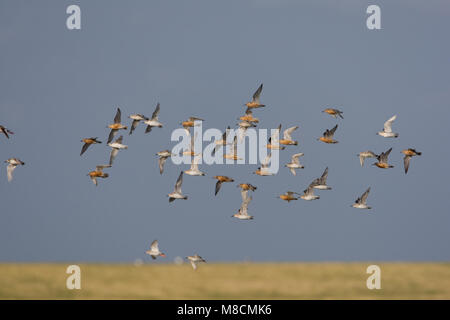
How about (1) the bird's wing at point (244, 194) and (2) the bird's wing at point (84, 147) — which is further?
→ (1) the bird's wing at point (244, 194)

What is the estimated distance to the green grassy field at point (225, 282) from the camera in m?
76.7

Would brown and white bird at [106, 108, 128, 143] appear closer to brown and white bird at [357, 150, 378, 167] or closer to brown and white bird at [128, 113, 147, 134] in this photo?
brown and white bird at [128, 113, 147, 134]

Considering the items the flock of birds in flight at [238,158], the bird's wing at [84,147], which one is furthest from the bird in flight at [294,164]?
the bird's wing at [84,147]

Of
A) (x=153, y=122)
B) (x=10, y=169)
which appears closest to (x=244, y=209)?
(x=153, y=122)

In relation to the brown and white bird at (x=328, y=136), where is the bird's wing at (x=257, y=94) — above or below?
above

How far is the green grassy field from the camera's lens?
252 ft

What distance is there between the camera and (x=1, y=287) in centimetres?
7594

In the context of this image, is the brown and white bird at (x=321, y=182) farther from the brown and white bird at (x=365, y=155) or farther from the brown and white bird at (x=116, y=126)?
the brown and white bird at (x=116, y=126)

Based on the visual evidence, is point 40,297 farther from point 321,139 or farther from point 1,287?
point 321,139

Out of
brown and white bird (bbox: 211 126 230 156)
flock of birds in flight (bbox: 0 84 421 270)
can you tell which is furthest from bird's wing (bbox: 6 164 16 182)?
brown and white bird (bbox: 211 126 230 156)

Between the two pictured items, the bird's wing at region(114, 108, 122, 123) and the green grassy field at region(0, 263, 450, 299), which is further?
the green grassy field at region(0, 263, 450, 299)

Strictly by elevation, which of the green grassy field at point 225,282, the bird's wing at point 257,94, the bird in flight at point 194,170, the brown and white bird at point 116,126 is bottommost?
the green grassy field at point 225,282
